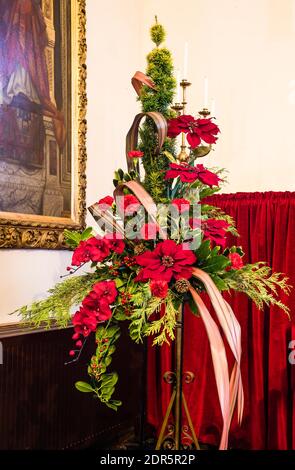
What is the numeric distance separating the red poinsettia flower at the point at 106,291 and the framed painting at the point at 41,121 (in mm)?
672

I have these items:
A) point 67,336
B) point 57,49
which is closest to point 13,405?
point 67,336

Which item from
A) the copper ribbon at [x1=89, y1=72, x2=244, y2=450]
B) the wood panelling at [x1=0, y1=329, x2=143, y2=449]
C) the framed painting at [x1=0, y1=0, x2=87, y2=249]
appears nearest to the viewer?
the copper ribbon at [x1=89, y1=72, x2=244, y2=450]

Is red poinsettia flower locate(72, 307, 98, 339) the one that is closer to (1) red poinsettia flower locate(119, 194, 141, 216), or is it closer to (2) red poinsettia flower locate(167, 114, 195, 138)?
(1) red poinsettia flower locate(119, 194, 141, 216)

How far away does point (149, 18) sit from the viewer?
290 cm

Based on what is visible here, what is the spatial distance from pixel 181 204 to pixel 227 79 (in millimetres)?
1484

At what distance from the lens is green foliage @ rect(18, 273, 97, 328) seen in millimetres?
1433

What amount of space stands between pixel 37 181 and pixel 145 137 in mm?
713

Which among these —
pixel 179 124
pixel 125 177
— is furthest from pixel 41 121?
pixel 179 124

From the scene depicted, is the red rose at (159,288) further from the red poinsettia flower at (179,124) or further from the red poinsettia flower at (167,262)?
the red poinsettia flower at (179,124)

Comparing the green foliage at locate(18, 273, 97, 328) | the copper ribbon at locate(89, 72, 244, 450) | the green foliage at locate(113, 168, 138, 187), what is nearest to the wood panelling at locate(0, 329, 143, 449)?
the green foliage at locate(18, 273, 97, 328)

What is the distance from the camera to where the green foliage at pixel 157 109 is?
1508 millimetres

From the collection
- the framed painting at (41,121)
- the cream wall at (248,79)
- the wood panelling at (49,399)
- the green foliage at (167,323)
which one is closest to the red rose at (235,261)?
the green foliage at (167,323)

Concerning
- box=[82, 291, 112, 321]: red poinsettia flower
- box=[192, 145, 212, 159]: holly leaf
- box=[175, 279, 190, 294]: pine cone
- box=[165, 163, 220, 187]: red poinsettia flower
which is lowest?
box=[82, 291, 112, 321]: red poinsettia flower
